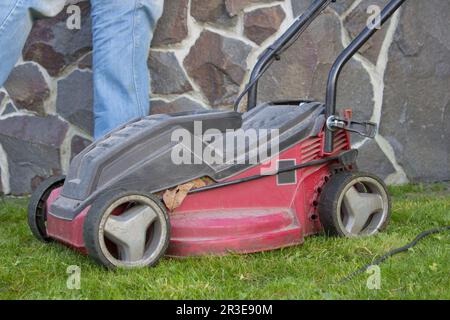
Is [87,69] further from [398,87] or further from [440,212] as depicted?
[440,212]

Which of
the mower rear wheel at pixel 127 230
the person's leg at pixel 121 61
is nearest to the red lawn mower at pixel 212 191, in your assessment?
the mower rear wheel at pixel 127 230

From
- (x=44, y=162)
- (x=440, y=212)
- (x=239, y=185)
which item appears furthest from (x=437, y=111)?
A: (x=44, y=162)

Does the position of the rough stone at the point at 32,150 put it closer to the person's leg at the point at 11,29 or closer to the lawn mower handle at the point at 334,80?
the person's leg at the point at 11,29

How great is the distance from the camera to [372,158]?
2463mm

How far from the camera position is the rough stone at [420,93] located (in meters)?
2.43

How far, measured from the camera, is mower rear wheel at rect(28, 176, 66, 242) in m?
1.69

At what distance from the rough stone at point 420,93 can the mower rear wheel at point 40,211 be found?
122 centimetres

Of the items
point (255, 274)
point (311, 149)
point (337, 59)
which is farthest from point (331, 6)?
point (255, 274)

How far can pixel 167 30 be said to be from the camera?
2371mm

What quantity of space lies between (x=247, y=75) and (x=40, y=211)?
0.94 m

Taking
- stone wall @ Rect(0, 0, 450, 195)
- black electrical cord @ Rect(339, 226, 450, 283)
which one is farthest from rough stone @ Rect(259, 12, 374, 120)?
black electrical cord @ Rect(339, 226, 450, 283)

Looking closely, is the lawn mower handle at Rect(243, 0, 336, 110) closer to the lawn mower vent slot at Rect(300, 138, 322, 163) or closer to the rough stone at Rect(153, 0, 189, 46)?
the lawn mower vent slot at Rect(300, 138, 322, 163)

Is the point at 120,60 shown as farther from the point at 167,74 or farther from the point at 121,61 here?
the point at 167,74
